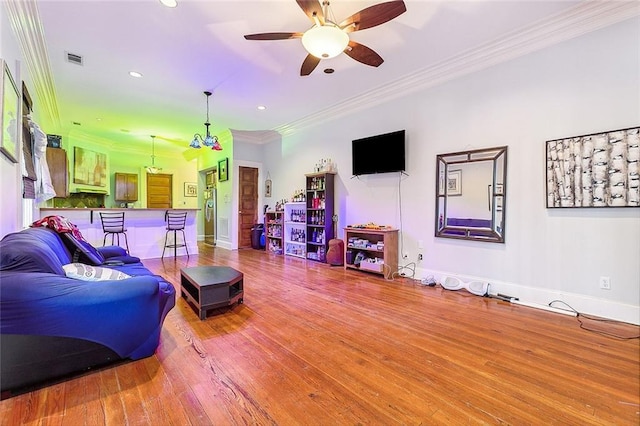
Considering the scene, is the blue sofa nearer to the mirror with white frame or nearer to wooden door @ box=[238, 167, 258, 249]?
the mirror with white frame

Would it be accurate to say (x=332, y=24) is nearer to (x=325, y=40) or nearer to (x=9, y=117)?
(x=325, y=40)

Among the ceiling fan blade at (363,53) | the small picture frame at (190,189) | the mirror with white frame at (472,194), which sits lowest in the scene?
the mirror with white frame at (472,194)

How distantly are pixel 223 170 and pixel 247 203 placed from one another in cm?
109

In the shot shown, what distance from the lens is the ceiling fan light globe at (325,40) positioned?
7.69 feet

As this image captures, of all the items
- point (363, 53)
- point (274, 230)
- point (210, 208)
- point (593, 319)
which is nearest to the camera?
point (593, 319)

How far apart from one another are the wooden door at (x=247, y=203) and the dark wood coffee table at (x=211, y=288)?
4.19 meters

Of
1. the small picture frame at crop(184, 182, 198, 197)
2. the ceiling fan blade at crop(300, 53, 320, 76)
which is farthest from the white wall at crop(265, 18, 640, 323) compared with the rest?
the small picture frame at crop(184, 182, 198, 197)

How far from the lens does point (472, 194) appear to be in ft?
12.1

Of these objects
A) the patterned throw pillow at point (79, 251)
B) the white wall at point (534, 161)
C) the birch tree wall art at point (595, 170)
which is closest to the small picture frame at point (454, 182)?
the white wall at point (534, 161)

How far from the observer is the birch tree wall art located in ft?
8.55

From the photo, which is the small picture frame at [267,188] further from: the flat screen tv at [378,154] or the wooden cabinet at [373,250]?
the wooden cabinet at [373,250]

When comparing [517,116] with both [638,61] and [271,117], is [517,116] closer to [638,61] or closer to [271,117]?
[638,61]

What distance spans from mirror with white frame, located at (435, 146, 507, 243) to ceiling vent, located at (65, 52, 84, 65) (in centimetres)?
491

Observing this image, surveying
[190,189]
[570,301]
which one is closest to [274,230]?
[190,189]
